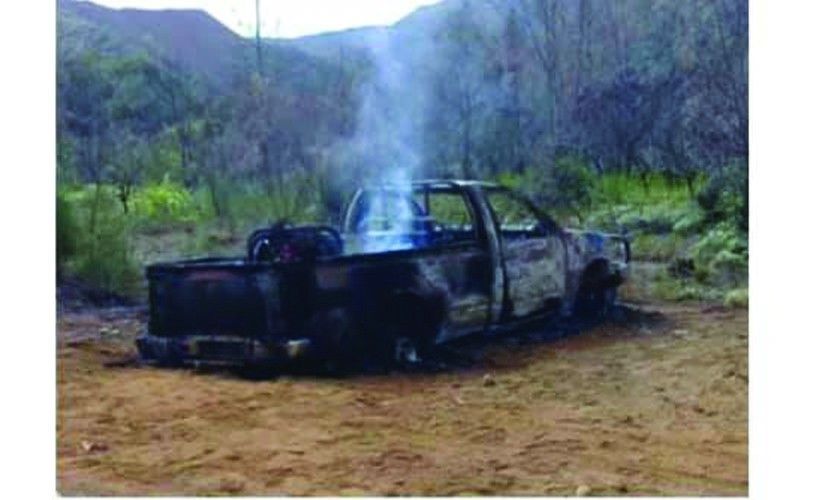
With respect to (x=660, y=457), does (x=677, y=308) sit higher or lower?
higher

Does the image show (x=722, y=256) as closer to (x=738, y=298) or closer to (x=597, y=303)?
(x=738, y=298)

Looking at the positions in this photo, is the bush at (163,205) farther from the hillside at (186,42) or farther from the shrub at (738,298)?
the shrub at (738,298)

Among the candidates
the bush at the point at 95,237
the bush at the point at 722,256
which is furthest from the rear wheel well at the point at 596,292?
the bush at the point at 95,237

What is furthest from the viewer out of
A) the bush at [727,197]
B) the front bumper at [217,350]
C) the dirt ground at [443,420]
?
the front bumper at [217,350]

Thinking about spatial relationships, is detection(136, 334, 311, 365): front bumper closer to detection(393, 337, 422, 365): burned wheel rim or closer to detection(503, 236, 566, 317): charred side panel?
detection(393, 337, 422, 365): burned wheel rim

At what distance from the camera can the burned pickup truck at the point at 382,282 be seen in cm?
524

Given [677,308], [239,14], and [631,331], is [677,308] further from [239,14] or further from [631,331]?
[239,14]

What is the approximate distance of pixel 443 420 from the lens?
5164mm

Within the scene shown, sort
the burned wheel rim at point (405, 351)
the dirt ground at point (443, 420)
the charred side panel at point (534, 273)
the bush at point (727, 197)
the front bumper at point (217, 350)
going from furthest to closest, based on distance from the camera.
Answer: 1. the charred side panel at point (534, 273)
2. the burned wheel rim at point (405, 351)
3. the front bumper at point (217, 350)
4. the bush at point (727, 197)
5. the dirt ground at point (443, 420)

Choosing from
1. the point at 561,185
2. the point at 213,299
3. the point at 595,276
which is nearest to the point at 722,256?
the point at 595,276

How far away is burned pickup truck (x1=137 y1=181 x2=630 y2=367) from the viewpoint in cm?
524

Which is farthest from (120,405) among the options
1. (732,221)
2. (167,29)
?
(732,221)
